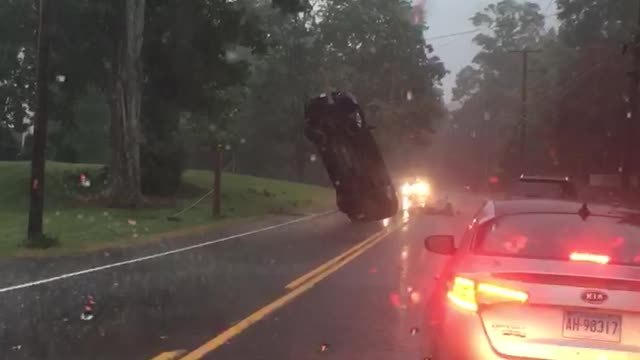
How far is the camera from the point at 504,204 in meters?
6.64

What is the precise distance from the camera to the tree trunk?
102ft

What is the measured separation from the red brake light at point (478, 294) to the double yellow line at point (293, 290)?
294 centimetres

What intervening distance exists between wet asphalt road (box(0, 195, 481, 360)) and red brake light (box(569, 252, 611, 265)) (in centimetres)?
252

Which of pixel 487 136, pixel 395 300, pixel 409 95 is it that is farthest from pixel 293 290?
pixel 487 136

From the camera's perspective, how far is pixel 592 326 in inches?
204

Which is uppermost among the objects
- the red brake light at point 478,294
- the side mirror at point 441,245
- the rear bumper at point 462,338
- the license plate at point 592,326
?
the side mirror at point 441,245

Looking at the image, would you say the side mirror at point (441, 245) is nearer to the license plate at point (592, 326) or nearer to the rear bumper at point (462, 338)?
the rear bumper at point (462, 338)

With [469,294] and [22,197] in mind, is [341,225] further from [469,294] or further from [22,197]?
[469,294]

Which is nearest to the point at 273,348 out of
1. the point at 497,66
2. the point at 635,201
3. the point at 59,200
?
the point at 59,200

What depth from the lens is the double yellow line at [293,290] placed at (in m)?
8.04

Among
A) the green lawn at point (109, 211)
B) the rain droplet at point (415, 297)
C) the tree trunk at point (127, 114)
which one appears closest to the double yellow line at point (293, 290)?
the rain droplet at point (415, 297)

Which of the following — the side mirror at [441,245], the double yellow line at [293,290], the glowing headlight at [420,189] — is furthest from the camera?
the glowing headlight at [420,189]

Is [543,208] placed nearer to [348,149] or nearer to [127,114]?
[348,149]

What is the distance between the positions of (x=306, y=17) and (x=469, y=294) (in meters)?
65.1
